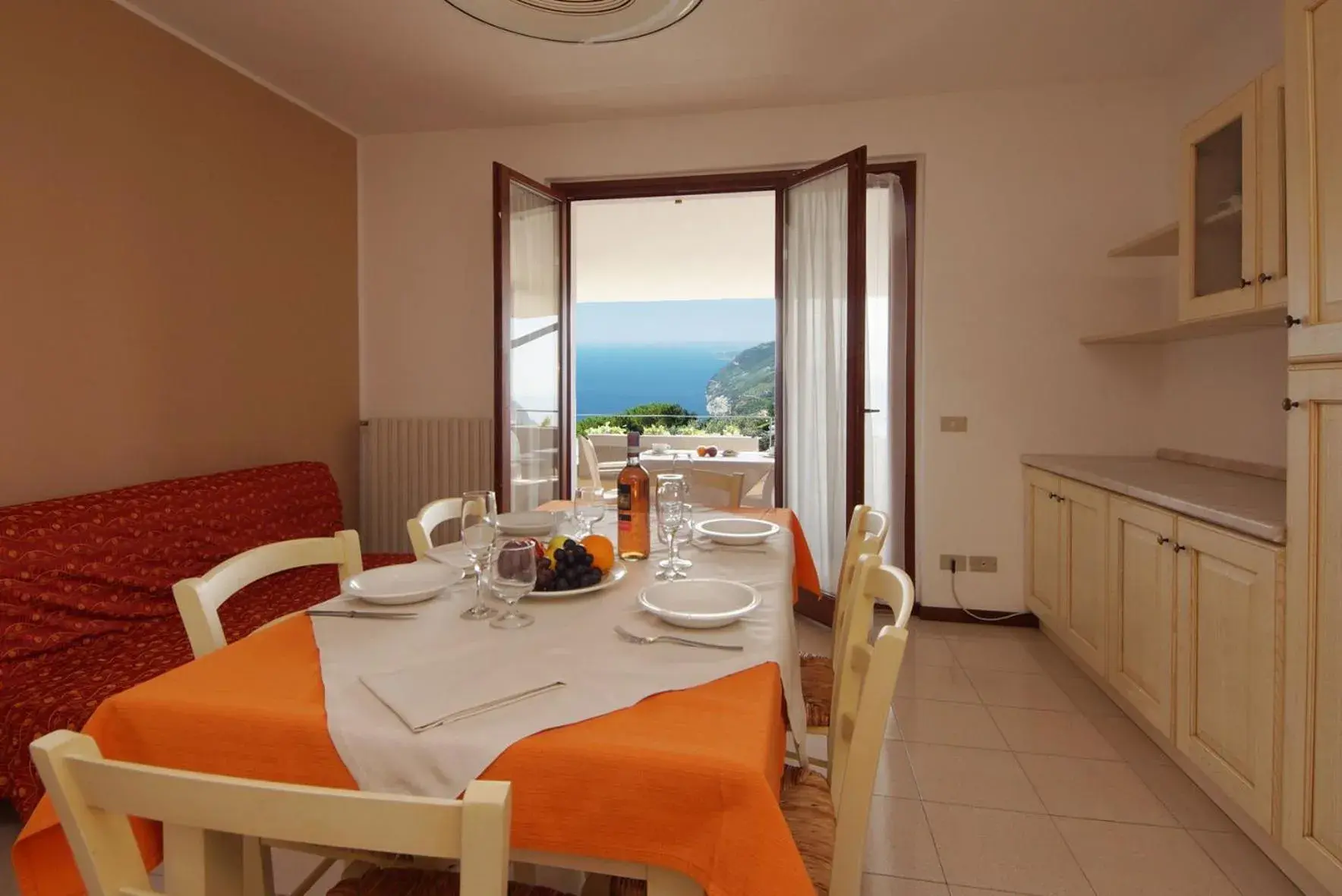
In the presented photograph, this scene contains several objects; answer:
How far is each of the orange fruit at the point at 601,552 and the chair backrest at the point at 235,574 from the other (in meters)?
0.58

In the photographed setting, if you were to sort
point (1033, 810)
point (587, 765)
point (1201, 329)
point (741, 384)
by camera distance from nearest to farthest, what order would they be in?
point (587, 765), point (1033, 810), point (1201, 329), point (741, 384)

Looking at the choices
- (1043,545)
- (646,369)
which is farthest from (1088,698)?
(646,369)

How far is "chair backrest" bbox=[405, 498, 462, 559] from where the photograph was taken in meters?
2.05

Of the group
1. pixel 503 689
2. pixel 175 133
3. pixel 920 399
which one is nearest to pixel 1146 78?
pixel 920 399

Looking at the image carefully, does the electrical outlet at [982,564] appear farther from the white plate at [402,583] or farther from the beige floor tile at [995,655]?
the white plate at [402,583]

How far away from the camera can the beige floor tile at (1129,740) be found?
2429 mm

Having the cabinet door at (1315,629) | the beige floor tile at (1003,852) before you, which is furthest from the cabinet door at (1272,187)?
the beige floor tile at (1003,852)

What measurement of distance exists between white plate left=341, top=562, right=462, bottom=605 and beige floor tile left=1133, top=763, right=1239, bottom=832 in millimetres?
2100

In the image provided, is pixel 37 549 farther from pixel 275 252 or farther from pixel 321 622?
pixel 275 252

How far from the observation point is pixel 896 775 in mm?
2314

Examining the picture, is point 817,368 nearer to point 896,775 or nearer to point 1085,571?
point 1085,571

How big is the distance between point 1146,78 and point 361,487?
15.4 feet

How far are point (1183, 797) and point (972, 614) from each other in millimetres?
1693

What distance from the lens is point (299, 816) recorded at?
23.9 inches
